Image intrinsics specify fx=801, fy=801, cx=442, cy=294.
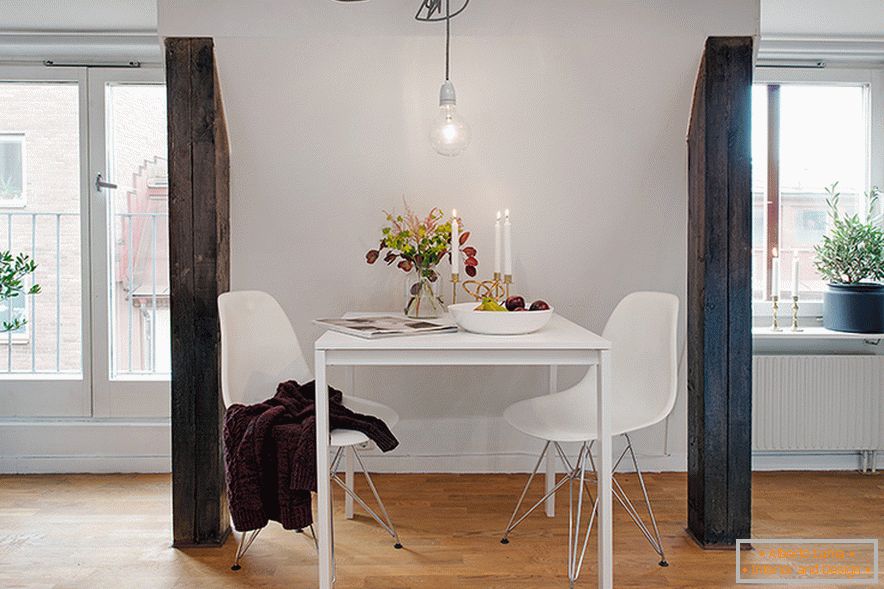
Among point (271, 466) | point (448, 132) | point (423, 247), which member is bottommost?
point (271, 466)

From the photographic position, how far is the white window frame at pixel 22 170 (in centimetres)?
397

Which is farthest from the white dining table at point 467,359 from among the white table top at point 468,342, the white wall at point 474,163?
the white wall at point 474,163

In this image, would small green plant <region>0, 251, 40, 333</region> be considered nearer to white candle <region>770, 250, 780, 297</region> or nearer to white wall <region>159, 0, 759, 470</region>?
white wall <region>159, 0, 759, 470</region>

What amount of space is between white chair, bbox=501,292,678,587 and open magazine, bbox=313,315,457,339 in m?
0.46

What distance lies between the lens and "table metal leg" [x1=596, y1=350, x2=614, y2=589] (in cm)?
235

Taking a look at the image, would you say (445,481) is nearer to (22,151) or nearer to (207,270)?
(207,270)

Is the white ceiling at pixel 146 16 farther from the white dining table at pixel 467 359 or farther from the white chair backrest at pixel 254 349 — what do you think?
the white dining table at pixel 467 359

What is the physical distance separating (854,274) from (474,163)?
1.87m

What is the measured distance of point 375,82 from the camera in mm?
3598

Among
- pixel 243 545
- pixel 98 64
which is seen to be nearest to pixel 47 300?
pixel 98 64

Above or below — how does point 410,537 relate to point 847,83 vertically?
below

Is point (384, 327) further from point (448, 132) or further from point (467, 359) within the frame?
point (448, 132)

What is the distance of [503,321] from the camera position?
2.53 meters

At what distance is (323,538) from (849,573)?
1734mm
